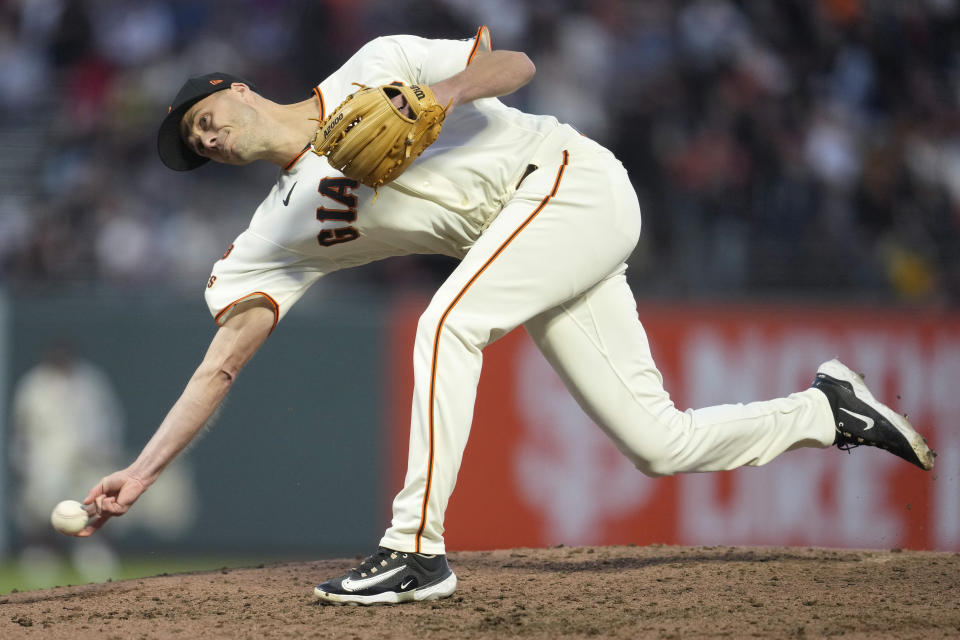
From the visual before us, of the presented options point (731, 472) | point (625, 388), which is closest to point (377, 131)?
point (625, 388)

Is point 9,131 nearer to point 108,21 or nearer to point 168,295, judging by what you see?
point 108,21

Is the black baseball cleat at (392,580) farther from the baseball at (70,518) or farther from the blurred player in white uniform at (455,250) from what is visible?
the baseball at (70,518)

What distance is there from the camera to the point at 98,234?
9211 mm

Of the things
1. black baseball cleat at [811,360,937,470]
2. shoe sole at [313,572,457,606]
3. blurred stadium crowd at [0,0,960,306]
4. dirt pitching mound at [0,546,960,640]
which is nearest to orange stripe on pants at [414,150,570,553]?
shoe sole at [313,572,457,606]

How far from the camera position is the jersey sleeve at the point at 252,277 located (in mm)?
3893

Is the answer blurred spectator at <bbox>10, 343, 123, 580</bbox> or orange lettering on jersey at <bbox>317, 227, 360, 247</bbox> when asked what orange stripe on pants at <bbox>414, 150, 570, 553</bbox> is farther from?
blurred spectator at <bbox>10, 343, 123, 580</bbox>

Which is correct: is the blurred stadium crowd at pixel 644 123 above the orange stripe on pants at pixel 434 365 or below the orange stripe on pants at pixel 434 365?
above

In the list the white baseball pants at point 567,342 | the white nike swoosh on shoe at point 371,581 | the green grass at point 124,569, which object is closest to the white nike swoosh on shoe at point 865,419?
the white baseball pants at point 567,342

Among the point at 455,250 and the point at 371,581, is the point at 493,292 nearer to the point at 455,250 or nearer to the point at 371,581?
the point at 455,250

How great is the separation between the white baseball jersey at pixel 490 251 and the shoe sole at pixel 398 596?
14 centimetres

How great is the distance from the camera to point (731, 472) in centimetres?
854

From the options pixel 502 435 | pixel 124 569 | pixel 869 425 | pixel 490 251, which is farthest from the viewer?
pixel 124 569

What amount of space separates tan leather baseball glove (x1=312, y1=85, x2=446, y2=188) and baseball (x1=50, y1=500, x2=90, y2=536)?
51.7 inches

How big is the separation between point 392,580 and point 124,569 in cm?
564
